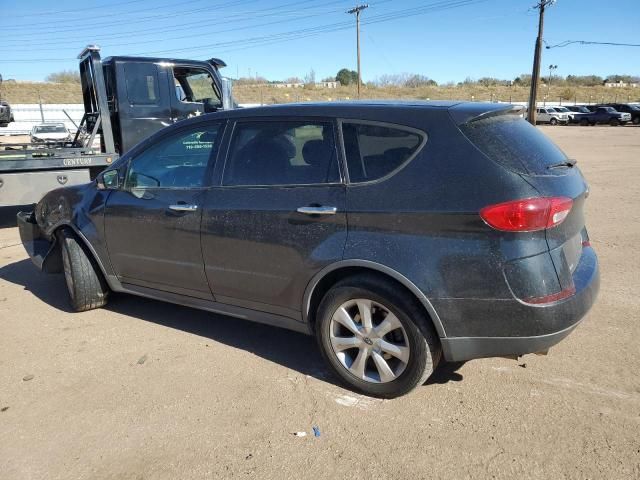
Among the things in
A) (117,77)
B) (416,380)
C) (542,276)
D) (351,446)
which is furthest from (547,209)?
(117,77)

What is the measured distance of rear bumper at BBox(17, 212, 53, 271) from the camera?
5020 millimetres

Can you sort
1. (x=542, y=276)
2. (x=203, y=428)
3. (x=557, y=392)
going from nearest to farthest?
(x=542, y=276), (x=203, y=428), (x=557, y=392)

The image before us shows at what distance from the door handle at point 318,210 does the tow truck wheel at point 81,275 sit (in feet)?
7.84

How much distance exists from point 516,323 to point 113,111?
7423 millimetres

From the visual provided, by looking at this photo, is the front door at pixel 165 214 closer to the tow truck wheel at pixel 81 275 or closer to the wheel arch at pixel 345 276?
the tow truck wheel at pixel 81 275

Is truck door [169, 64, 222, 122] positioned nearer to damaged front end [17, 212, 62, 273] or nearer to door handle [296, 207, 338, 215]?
damaged front end [17, 212, 62, 273]

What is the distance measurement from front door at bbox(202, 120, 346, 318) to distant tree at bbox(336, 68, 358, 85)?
282ft

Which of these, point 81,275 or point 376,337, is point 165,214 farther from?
point 376,337

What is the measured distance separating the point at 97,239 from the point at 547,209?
3.49 m

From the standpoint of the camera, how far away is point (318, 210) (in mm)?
3094

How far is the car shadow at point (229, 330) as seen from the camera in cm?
358

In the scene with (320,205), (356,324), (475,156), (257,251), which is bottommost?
(356,324)

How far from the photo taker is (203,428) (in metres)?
2.95

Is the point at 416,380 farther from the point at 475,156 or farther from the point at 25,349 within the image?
the point at 25,349
